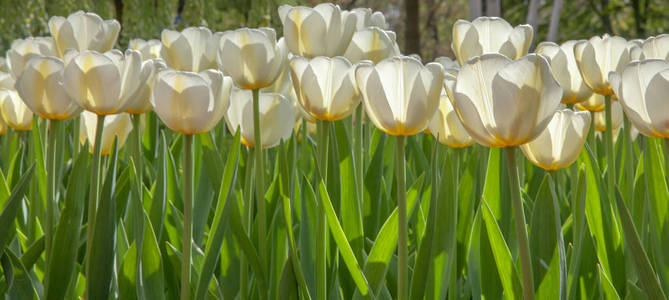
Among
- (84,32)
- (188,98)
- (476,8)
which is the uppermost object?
(476,8)

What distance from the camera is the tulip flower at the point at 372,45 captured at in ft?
3.99

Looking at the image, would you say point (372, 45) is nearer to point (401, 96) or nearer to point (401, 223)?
point (401, 96)

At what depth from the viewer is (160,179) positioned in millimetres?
1069

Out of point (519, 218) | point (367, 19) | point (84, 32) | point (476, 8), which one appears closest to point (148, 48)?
point (84, 32)

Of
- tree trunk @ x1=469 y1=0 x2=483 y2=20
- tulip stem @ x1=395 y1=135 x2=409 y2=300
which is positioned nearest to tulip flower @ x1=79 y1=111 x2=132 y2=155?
tulip stem @ x1=395 y1=135 x2=409 y2=300

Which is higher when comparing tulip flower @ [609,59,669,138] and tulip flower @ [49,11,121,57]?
tulip flower @ [49,11,121,57]

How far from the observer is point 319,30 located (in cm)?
112

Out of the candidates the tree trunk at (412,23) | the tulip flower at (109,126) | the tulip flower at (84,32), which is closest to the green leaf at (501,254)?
the tulip flower at (109,126)

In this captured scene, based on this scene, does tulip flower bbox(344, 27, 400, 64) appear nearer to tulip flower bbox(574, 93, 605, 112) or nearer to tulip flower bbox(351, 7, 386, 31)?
tulip flower bbox(351, 7, 386, 31)

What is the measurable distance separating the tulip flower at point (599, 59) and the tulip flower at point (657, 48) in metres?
0.04

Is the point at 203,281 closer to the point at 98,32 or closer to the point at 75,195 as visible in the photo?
the point at 75,195

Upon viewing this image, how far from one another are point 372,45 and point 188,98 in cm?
46

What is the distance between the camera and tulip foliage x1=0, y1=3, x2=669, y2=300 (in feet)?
2.64

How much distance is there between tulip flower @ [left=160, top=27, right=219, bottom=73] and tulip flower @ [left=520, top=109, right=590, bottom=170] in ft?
2.03
